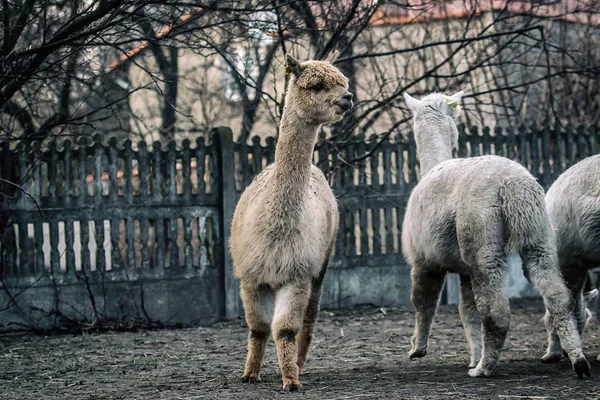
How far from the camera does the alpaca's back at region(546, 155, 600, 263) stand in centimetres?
622

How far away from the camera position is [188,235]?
981 centimetres

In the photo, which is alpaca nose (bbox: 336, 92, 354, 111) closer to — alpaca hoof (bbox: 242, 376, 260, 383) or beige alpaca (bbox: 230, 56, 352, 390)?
beige alpaca (bbox: 230, 56, 352, 390)

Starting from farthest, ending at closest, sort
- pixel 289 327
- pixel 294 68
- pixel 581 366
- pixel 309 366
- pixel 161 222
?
pixel 161 222, pixel 309 366, pixel 294 68, pixel 289 327, pixel 581 366

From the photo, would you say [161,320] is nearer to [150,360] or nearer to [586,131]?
[150,360]

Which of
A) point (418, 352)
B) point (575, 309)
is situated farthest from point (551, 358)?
point (418, 352)

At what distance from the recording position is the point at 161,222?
9.76 metres

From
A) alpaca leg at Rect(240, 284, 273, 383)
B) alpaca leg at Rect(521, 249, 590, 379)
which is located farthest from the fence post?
alpaca leg at Rect(521, 249, 590, 379)

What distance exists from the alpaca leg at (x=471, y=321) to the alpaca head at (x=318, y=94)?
64.3 inches

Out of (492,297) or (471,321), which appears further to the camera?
(471,321)

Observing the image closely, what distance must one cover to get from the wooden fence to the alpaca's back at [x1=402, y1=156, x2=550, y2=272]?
3.17m

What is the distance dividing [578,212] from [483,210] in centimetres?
98

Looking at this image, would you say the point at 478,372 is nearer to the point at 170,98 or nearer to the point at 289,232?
the point at 289,232

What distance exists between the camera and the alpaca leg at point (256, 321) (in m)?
5.88

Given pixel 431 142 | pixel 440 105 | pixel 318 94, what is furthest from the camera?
pixel 440 105
